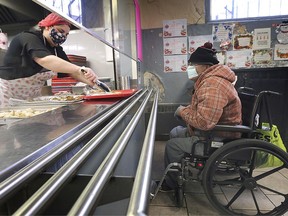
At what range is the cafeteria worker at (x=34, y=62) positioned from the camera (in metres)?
1.20

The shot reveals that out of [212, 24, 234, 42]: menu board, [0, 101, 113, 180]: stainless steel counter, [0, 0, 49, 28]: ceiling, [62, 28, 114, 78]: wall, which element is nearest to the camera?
[0, 101, 113, 180]: stainless steel counter

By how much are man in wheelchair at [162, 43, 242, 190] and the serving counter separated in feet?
2.86

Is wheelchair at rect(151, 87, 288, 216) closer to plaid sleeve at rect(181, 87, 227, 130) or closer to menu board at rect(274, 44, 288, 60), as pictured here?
plaid sleeve at rect(181, 87, 227, 130)

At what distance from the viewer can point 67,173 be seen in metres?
0.33

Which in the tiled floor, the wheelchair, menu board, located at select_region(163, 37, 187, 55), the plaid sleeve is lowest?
the tiled floor

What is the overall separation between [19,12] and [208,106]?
5.88 ft

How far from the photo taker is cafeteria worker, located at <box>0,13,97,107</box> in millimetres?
1202

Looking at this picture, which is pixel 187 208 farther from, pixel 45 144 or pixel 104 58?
pixel 104 58

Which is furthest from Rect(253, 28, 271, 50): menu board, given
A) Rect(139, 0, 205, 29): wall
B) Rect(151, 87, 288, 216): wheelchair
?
Rect(151, 87, 288, 216): wheelchair

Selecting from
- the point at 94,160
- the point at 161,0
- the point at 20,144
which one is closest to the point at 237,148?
the point at 94,160

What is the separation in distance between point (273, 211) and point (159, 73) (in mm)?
2082

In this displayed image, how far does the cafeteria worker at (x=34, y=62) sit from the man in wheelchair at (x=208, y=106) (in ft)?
2.43

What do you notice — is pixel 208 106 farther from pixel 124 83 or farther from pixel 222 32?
pixel 222 32

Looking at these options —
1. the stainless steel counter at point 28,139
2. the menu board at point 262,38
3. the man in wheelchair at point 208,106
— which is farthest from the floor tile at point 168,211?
the menu board at point 262,38
